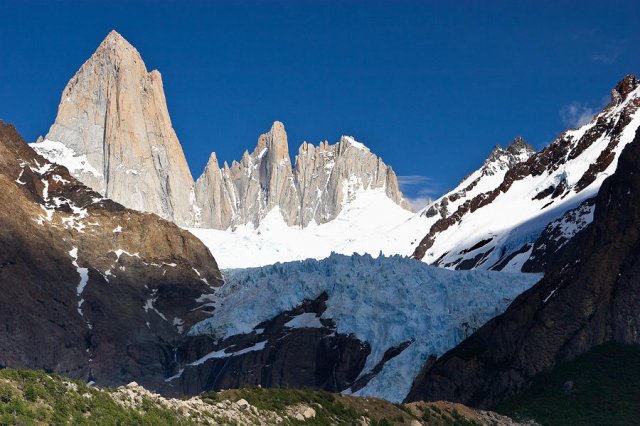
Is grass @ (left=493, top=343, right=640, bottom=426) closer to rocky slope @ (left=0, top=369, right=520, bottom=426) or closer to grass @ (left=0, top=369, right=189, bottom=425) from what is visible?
rocky slope @ (left=0, top=369, right=520, bottom=426)

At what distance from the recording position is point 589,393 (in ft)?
297

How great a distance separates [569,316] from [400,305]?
58801 mm

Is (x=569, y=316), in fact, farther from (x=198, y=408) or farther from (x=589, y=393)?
(x=198, y=408)

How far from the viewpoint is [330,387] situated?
17012cm

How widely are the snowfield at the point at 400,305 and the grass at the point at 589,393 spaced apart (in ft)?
147

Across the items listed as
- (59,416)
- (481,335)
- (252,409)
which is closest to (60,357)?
(481,335)

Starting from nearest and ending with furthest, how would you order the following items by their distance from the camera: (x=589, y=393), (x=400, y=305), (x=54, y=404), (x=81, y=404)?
(x=54, y=404), (x=81, y=404), (x=589, y=393), (x=400, y=305)

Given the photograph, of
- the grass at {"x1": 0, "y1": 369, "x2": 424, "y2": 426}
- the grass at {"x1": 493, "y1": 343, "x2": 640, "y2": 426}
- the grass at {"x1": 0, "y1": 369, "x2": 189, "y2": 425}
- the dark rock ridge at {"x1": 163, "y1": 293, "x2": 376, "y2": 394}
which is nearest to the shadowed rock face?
the grass at {"x1": 493, "y1": 343, "x2": 640, "y2": 426}

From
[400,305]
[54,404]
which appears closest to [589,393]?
[54,404]

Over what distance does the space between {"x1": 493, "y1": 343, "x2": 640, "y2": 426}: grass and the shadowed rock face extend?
4.33 m

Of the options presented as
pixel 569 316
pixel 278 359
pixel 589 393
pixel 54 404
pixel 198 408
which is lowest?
pixel 54 404

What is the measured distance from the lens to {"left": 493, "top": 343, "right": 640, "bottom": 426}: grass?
81.4 metres

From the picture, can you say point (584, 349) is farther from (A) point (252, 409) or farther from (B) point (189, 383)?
(B) point (189, 383)

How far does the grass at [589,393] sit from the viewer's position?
81.4 meters
